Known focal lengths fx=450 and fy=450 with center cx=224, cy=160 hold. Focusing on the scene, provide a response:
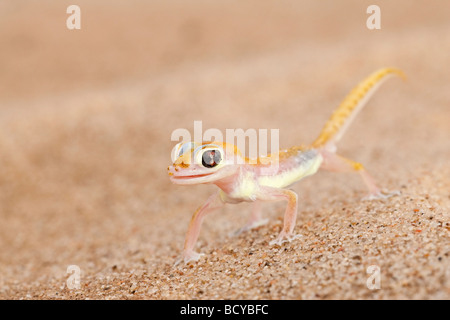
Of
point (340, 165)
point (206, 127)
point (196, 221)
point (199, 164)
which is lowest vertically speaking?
point (196, 221)

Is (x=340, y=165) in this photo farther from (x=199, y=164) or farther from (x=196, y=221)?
(x=199, y=164)

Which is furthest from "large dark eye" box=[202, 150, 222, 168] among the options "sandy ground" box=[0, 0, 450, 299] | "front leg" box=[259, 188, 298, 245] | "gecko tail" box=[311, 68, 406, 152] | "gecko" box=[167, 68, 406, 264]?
"gecko tail" box=[311, 68, 406, 152]

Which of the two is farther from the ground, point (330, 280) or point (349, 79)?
point (349, 79)

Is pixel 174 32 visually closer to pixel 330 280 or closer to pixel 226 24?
pixel 226 24

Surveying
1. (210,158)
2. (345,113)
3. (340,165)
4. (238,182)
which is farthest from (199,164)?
(345,113)

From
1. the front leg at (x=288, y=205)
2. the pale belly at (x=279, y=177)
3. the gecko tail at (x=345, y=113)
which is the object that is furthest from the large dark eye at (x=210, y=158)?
the gecko tail at (x=345, y=113)

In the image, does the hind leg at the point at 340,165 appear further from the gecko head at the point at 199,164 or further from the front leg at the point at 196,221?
the gecko head at the point at 199,164
